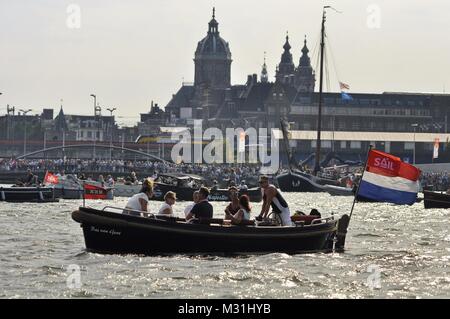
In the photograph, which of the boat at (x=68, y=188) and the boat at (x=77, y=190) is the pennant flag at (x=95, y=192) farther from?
the boat at (x=68, y=188)

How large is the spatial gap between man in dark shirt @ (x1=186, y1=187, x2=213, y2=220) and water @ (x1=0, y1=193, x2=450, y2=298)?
1.32 m

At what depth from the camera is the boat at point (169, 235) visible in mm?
32500

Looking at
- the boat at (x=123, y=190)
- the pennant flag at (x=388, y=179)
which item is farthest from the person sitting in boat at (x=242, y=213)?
the boat at (x=123, y=190)

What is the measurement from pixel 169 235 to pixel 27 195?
39915 mm

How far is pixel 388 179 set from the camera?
37.0 meters

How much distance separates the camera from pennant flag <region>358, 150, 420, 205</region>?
3688 centimetres

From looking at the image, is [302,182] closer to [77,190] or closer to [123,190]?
[123,190]

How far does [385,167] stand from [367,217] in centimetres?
2587

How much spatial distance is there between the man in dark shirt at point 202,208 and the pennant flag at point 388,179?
Answer: 5481mm

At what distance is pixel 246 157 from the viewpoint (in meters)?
193

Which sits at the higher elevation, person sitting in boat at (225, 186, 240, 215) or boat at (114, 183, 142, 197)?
person sitting in boat at (225, 186, 240, 215)

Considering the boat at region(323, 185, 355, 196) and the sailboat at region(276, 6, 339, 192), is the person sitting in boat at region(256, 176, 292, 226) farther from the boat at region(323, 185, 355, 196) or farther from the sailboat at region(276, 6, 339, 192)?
the sailboat at region(276, 6, 339, 192)

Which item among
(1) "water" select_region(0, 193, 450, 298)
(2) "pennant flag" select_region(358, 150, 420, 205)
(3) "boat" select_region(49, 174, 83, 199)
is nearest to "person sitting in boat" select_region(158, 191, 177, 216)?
(1) "water" select_region(0, 193, 450, 298)
